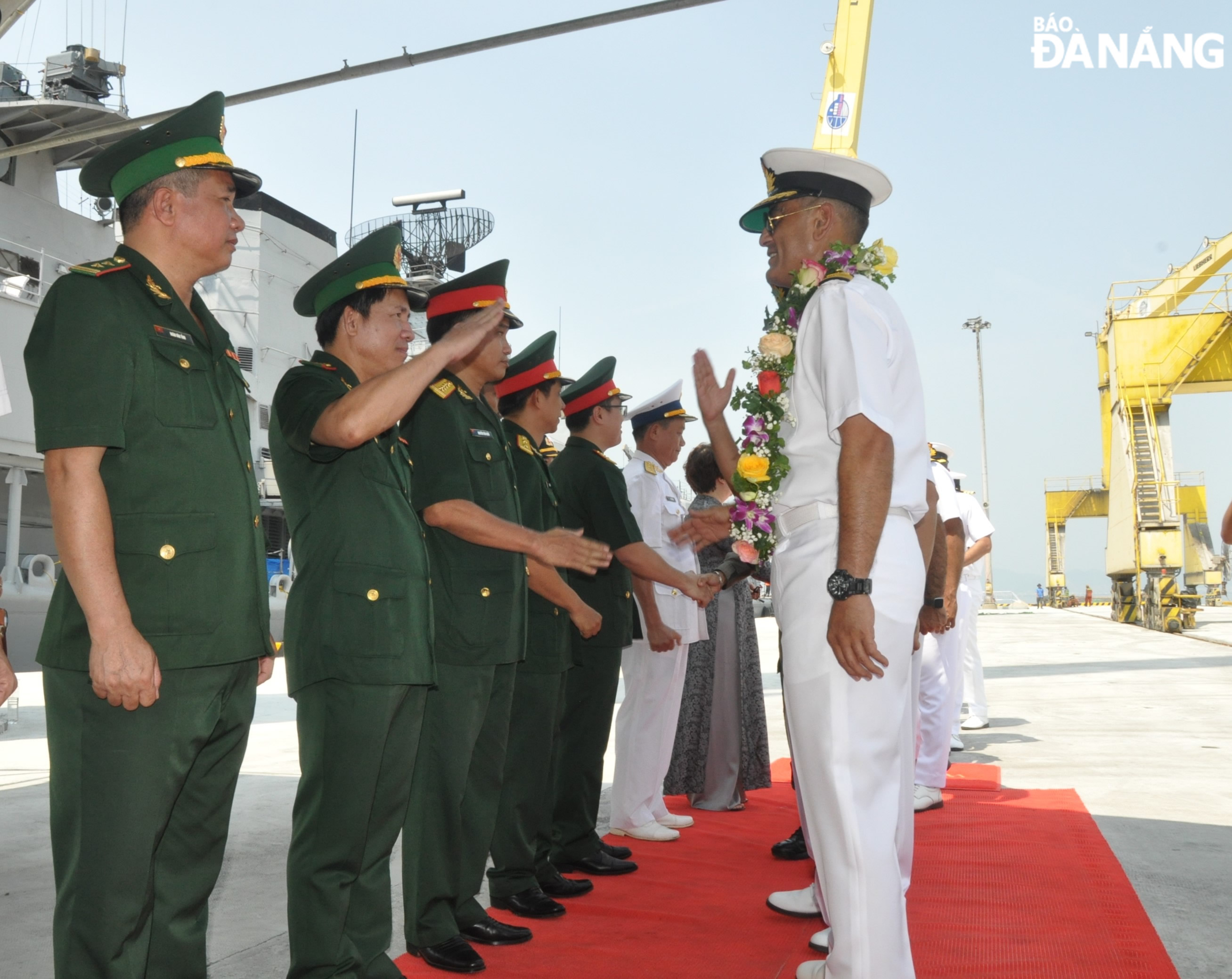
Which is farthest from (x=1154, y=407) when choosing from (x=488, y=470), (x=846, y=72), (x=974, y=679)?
(x=488, y=470)

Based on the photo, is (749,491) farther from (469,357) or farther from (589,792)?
(589,792)

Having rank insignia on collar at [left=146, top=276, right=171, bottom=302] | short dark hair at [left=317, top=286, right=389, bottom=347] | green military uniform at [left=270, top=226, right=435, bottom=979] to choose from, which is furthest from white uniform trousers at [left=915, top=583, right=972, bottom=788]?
rank insignia on collar at [left=146, top=276, right=171, bottom=302]

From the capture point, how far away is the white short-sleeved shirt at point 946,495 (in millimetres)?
5875

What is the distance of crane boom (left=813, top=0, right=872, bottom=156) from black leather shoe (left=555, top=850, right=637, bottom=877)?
2653 cm

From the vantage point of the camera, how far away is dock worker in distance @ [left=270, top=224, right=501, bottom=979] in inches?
102

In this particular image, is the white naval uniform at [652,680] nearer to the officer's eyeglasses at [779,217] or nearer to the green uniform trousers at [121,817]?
the officer's eyeglasses at [779,217]

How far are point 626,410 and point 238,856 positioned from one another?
2.76 meters

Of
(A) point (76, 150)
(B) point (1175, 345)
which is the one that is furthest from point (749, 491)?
(B) point (1175, 345)

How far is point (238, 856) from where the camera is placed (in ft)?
14.5

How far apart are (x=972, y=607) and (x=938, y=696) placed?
2.07 m

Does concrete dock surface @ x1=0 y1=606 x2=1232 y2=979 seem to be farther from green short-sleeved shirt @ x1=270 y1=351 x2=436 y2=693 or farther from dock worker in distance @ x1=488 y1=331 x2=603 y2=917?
green short-sleeved shirt @ x1=270 y1=351 x2=436 y2=693

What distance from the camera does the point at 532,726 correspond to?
3811 mm

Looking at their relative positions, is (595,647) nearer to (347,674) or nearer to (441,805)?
(441,805)

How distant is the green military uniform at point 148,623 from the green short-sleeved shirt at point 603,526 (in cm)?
225
